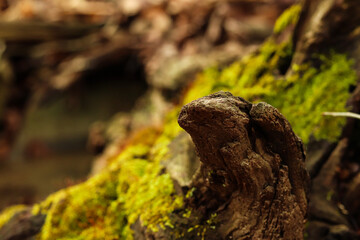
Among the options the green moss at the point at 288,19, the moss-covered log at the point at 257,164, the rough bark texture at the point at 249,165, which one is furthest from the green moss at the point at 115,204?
the green moss at the point at 288,19

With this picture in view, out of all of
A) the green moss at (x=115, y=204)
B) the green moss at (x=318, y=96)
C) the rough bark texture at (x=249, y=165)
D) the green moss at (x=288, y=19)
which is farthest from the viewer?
the green moss at (x=288, y=19)

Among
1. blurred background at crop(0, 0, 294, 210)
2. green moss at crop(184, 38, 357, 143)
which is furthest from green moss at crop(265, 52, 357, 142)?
blurred background at crop(0, 0, 294, 210)

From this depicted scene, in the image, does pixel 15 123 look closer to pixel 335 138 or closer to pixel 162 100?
pixel 162 100

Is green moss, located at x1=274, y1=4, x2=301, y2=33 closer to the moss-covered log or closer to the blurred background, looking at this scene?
the moss-covered log

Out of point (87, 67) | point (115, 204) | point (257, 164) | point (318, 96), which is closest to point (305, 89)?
point (318, 96)

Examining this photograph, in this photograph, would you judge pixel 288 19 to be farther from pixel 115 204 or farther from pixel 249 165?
pixel 115 204

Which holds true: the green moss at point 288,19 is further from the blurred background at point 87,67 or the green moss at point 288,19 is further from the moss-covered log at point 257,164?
the blurred background at point 87,67
